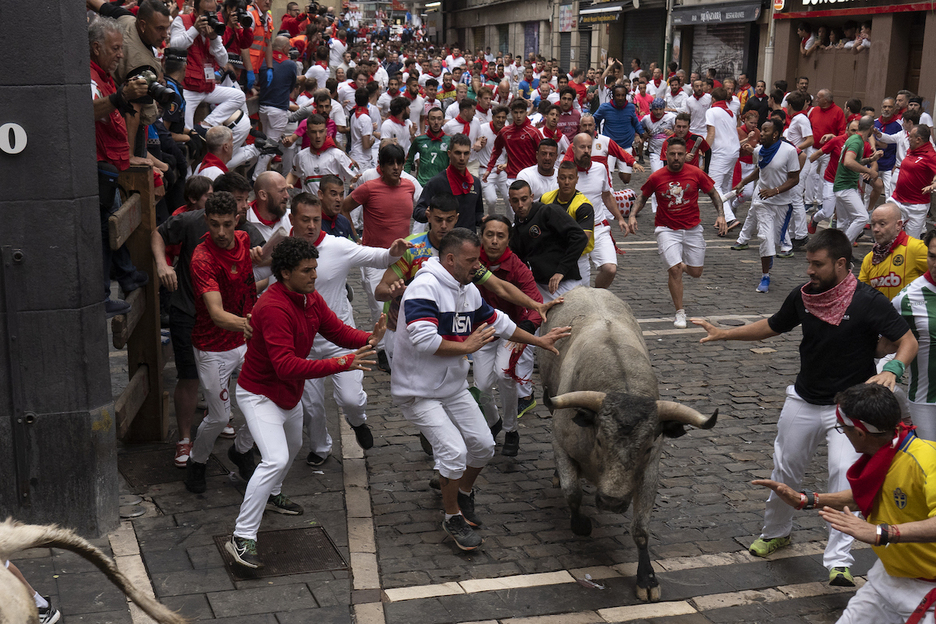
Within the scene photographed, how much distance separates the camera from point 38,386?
625cm

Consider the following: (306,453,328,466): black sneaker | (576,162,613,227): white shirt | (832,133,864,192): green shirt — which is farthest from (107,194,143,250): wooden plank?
(832,133,864,192): green shirt

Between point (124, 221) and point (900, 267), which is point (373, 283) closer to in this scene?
point (124, 221)

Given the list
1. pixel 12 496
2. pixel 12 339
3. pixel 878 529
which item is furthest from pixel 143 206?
pixel 878 529

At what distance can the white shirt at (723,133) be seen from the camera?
740 inches

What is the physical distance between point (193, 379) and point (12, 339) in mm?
1756

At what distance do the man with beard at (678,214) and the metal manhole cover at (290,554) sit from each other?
21.8 ft

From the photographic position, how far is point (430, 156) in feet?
46.8

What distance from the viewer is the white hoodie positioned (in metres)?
6.35

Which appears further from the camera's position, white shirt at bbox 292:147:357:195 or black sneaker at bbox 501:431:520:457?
white shirt at bbox 292:147:357:195

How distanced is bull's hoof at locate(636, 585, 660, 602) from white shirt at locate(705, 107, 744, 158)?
1437 cm

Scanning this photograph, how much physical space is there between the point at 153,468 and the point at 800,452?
490 centimetres

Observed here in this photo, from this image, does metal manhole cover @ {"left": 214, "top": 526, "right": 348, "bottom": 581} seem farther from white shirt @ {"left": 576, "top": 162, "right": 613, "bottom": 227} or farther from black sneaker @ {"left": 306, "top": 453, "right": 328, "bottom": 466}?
white shirt @ {"left": 576, "top": 162, "right": 613, "bottom": 227}

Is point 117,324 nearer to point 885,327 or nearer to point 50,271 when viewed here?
point 50,271

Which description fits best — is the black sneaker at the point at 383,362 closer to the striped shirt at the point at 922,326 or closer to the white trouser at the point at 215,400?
the white trouser at the point at 215,400
